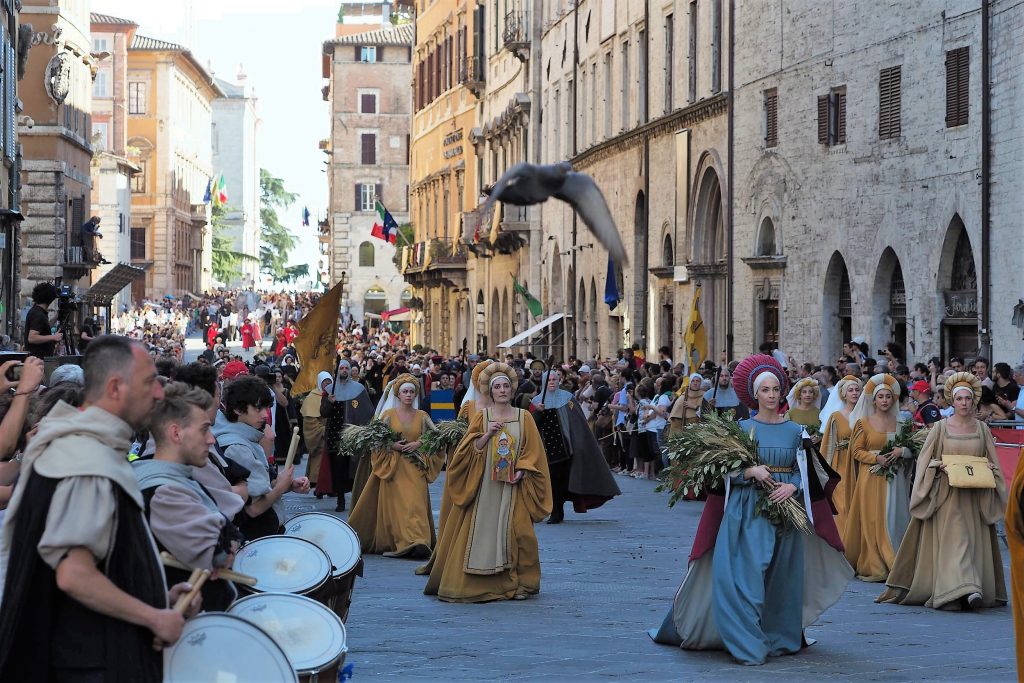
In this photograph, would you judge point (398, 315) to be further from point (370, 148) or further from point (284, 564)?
point (284, 564)

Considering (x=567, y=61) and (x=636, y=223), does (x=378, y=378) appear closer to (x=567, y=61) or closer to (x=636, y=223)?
(x=636, y=223)

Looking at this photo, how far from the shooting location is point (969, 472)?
13156mm

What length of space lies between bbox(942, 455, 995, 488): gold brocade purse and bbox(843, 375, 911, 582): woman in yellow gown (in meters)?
1.31

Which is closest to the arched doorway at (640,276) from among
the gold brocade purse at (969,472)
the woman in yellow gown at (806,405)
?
the woman in yellow gown at (806,405)

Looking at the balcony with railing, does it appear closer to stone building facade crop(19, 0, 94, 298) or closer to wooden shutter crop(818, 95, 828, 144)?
stone building facade crop(19, 0, 94, 298)

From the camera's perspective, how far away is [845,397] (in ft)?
50.9

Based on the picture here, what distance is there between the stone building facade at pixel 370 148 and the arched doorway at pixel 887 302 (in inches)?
2727

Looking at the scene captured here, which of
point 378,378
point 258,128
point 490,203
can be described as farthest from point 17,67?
point 258,128

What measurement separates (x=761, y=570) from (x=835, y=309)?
18287 mm

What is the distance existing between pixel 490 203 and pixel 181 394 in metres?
1.73

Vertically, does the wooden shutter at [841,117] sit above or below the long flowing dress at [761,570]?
above

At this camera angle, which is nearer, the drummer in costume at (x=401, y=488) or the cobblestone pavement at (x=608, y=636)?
the cobblestone pavement at (x=608, y=636)

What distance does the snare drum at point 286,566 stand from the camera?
725 cm

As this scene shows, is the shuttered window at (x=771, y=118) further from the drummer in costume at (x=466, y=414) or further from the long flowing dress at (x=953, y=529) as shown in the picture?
the long flowing dress at (x=953, y=529)
